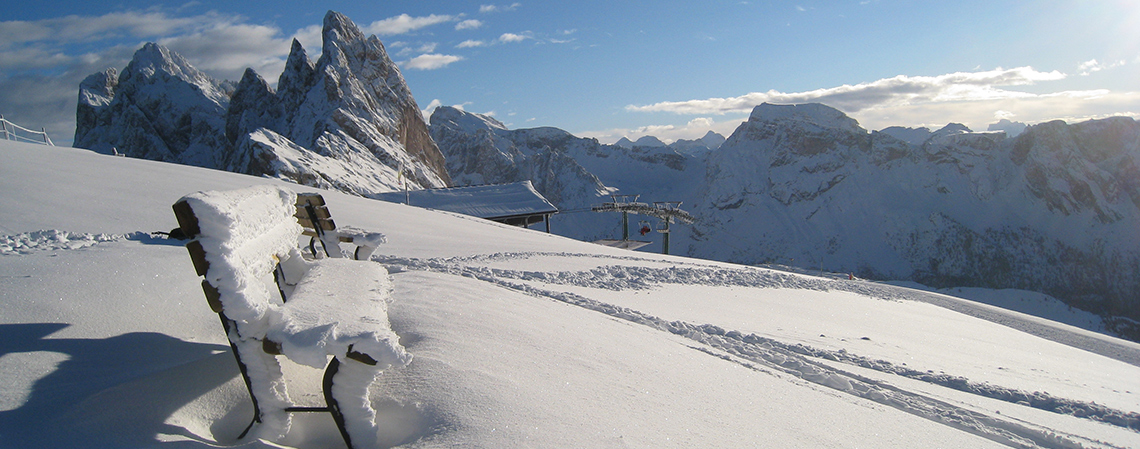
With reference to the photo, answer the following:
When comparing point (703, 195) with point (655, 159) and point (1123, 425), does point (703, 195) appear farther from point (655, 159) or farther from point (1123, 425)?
point (1123, 425)

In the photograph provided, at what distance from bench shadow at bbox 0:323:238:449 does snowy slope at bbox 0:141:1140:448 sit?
1cm

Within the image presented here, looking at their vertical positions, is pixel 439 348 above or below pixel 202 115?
below

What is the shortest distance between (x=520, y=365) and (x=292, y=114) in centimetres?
7864

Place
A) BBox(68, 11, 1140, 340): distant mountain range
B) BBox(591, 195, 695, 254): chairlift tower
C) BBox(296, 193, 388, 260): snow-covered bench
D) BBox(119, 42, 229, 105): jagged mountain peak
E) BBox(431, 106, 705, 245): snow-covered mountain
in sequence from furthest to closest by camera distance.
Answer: BBox(431, 106, 705, 245): snow-covered mountain, BBox(119, 42, 229, 105): jagged mountain peak, BBox(68, 11, 1140, 340): distant mountain range, BBox(591, 195, 695, 254): chairlift tower, BBox(296, 193, 388, 260): snow-covered bench

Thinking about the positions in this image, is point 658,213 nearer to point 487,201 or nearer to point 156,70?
point 487,201

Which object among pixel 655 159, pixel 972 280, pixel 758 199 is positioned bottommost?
pixel 972 280

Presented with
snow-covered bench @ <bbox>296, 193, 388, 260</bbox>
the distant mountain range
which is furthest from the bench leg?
the distant mountain range

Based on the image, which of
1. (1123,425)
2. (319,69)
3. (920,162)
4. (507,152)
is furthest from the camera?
(507,152)

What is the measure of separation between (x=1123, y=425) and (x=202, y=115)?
104398 mm

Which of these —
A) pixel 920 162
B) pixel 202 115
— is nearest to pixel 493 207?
pixel 202 115

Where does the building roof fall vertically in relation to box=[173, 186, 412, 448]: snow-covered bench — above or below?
below

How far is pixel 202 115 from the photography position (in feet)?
288

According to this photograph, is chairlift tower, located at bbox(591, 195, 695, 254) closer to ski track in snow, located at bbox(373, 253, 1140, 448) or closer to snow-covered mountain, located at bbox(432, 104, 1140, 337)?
ski track in snow, located at bbox(373, 253, 1140, 448)

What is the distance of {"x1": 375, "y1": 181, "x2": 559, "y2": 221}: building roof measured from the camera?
3073 cm
